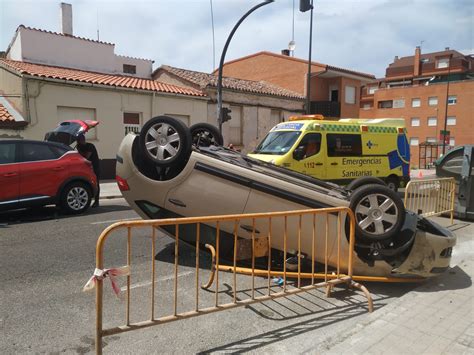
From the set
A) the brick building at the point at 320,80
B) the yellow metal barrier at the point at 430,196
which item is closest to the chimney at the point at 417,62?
the brick building at the point at 320,80

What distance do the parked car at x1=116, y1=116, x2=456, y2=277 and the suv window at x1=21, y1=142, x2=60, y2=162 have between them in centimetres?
406

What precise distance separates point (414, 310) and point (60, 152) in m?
7.36

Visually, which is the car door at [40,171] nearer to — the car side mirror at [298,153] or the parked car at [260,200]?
the parked car at [260,200]

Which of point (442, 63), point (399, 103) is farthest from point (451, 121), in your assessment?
point (442, 63)

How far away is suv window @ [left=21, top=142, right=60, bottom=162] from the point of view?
25.0 ft

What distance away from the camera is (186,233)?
468 centimetres

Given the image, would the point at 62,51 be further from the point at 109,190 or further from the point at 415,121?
the point at 415,121

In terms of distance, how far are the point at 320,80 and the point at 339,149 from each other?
60.1ft

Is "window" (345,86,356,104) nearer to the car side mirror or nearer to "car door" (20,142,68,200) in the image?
the car side mirror

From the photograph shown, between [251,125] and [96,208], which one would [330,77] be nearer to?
[251,125]

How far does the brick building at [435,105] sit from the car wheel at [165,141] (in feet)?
139

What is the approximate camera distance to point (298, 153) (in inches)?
389

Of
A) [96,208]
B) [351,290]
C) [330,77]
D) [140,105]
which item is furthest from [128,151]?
[330,77]

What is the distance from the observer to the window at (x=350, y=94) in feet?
92.8
